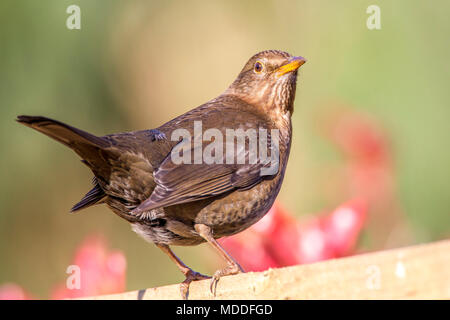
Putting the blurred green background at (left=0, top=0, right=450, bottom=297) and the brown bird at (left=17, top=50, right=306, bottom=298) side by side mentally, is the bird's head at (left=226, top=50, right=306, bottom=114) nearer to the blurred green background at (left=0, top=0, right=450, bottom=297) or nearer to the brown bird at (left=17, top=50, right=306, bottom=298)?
the brown bird at (left=17, top=50, right=306, bottom=298)

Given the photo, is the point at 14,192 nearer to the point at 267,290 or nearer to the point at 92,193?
the point at 92,193

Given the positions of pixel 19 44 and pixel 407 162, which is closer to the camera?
pixel 407 162

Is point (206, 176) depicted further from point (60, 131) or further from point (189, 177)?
point (60, 131)

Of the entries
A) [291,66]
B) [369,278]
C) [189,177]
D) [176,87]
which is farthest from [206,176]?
[176,87]

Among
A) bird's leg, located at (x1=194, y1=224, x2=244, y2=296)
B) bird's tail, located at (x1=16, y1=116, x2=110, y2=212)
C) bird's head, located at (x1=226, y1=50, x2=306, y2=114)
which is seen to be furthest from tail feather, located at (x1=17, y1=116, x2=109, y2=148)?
bird's head, located at (x1=226, y1=50, x2=306, y2=114)
